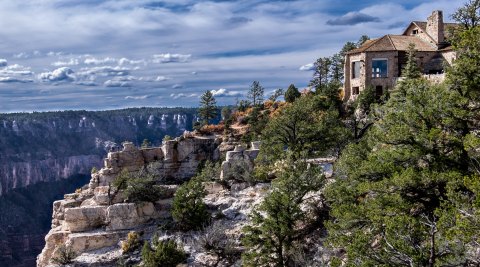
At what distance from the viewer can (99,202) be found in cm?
3906

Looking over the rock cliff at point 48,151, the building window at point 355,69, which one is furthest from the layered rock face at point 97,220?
the rock cliff at point 48,151

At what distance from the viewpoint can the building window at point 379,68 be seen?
5388 cm

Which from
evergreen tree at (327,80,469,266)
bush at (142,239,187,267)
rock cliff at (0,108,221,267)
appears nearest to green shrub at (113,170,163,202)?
bush at (142,239,187,267)

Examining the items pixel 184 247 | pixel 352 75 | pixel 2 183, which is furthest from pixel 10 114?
pixel 184 247

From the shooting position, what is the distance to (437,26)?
177 feet

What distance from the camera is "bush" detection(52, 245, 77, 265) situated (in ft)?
110

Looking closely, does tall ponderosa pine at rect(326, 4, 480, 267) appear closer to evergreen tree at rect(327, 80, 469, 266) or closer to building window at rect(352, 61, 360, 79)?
evergreen tree at rect(327, 80, 469, 266)

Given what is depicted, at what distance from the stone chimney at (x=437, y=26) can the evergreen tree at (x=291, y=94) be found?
20.0m

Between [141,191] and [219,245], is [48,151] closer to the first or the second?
[141,191]

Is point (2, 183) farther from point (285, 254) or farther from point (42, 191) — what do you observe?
point (285, 254)

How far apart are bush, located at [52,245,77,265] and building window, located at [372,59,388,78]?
37.3 metres

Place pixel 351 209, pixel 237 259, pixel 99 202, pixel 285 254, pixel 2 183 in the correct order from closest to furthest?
pixel 351 209
pixel 285 254
pixel 237 259
pixel 99 202
pixel 2 183

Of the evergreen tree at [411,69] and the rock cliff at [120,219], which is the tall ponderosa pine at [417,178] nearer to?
the rock cliff at [120,219]

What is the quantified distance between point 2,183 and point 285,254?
125 m
